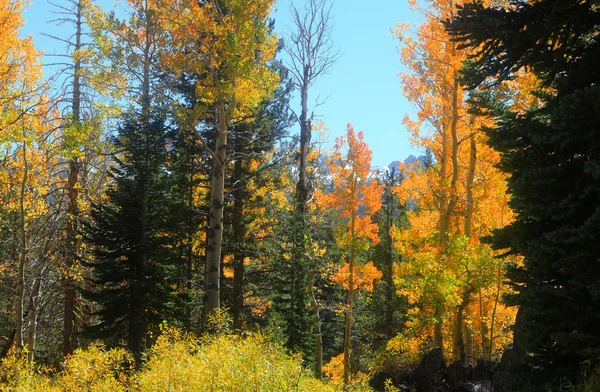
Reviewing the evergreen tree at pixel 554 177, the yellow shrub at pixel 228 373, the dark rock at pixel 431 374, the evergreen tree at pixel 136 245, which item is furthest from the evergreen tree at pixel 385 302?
the yellow shrub at pixel 228 373

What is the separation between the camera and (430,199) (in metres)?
14.1

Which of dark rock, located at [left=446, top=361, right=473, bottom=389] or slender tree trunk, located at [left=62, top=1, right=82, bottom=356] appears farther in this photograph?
slender tree trunk, located at [left=62, top=1, right=82, bottom=356]

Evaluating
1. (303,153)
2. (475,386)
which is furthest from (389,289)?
A: (475,386)

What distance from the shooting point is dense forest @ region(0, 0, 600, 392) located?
4516 millimetres

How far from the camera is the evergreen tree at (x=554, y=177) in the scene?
4086 millimetres

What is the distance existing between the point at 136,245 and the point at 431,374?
783 centimetres

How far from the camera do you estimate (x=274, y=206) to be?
1541cm

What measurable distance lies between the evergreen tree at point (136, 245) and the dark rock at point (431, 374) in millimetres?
6250

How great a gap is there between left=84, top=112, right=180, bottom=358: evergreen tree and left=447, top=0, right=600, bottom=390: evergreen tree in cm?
883

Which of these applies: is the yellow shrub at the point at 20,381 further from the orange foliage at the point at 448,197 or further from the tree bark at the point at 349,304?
the tree bark at the point at 349,304

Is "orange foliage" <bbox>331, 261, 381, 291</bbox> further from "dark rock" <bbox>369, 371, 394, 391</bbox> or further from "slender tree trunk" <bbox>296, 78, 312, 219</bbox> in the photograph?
"dark rock" <bbox>369, 371, 394, 391</bbox>

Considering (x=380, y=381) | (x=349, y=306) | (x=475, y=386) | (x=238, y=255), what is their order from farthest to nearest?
→ (x=349, y=306), (x=238, y=255), (x=380, y=381), (x=475, y=386)

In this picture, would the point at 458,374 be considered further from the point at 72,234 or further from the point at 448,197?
the point at 72,234

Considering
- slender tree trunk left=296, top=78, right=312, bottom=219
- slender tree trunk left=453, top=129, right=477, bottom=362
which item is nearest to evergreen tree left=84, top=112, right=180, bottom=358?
slender tree trunk left=296, top=78, right=312, bottom=219
